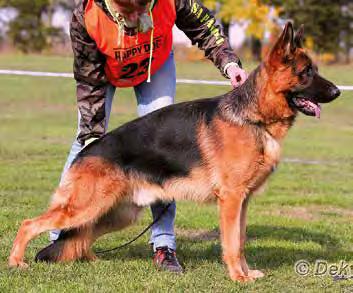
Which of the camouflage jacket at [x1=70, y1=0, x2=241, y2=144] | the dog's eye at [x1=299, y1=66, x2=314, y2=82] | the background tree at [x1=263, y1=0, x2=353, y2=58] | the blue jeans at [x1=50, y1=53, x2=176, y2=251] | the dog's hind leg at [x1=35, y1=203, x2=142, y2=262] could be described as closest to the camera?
the dog's eye at [x1=299, y1=66, x2=314, y2=82]

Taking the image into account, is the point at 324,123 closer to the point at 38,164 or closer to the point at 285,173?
the point at 285,173

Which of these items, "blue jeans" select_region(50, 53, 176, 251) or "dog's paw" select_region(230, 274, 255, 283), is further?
"blue jeans" select_region(50, 53, 176, 251)

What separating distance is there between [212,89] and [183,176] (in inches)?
676

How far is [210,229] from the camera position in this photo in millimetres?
6977

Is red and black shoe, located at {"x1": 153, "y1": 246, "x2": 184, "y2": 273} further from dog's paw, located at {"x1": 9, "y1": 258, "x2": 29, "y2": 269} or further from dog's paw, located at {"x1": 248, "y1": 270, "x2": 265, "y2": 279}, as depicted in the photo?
dog's paw, located at {"x1": 9, "y1": 258, "x2": 29, "y2": 269}

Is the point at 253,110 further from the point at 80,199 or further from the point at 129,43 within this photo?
the point at 80,199

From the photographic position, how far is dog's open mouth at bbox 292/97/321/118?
Answer: 491cm

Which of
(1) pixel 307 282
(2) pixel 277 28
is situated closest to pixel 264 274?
(1) pixel 307 282

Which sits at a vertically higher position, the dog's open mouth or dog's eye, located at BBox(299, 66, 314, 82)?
dog's eye, located at BBox(299, 66, 314, 82)

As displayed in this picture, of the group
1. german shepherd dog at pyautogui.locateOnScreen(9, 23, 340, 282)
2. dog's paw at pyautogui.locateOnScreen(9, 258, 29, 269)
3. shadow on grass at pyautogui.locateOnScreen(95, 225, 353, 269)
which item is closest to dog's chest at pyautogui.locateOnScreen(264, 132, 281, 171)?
german shepherd dog at pyautogui.locateOnScreen(9, 23, 340, 282)

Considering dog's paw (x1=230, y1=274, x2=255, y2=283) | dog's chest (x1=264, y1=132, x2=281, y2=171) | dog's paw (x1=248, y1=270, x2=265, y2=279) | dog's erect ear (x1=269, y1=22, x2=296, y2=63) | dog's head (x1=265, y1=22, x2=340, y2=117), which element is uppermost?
dog's erect ear (x1=269, y1=22, x2=296, y2=63)

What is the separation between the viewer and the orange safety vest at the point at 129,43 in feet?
16.9

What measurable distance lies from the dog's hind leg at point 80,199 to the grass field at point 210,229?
0.31 metres

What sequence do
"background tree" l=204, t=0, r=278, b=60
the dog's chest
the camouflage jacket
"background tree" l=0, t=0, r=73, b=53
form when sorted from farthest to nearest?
"background tree" l=0, t=0, r=73, b=53 < "background tree" l=204, t=0, r=278, b=60 < the camouflage jacket < the dog's chest
